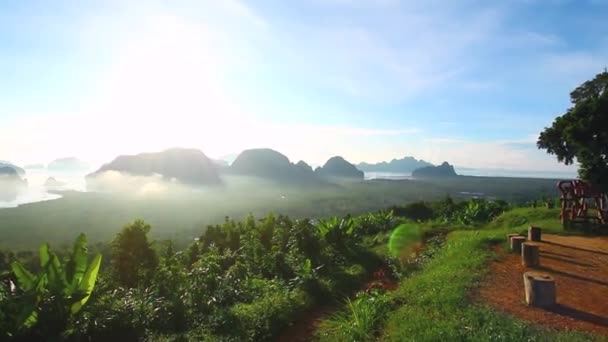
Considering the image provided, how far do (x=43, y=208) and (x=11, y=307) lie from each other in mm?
189190

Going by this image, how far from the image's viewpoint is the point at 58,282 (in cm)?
640

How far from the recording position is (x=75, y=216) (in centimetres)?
14300

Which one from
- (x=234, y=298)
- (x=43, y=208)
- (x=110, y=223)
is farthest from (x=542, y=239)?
(x=43, y=208)

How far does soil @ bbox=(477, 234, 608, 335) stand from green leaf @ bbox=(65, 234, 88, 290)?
7.02 metres

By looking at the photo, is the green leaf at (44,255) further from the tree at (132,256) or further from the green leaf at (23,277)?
the tree at (132,256)

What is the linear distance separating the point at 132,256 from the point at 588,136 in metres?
15.6

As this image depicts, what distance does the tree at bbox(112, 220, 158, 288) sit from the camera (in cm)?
1025

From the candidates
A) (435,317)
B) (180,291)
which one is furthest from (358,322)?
(180,291)

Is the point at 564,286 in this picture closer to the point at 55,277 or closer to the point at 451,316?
the point at 451,316

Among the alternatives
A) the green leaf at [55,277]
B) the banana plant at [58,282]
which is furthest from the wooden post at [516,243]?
the green leaf at [55,277]

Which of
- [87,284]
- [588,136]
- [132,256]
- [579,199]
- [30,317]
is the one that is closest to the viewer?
[30,317]

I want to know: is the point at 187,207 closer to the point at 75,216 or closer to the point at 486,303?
the point at 75,216

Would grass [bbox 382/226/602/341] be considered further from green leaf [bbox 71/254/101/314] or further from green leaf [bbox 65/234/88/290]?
green leaf [bbox 65/234/88/290]

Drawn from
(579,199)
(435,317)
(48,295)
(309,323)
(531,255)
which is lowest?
(309,323)
